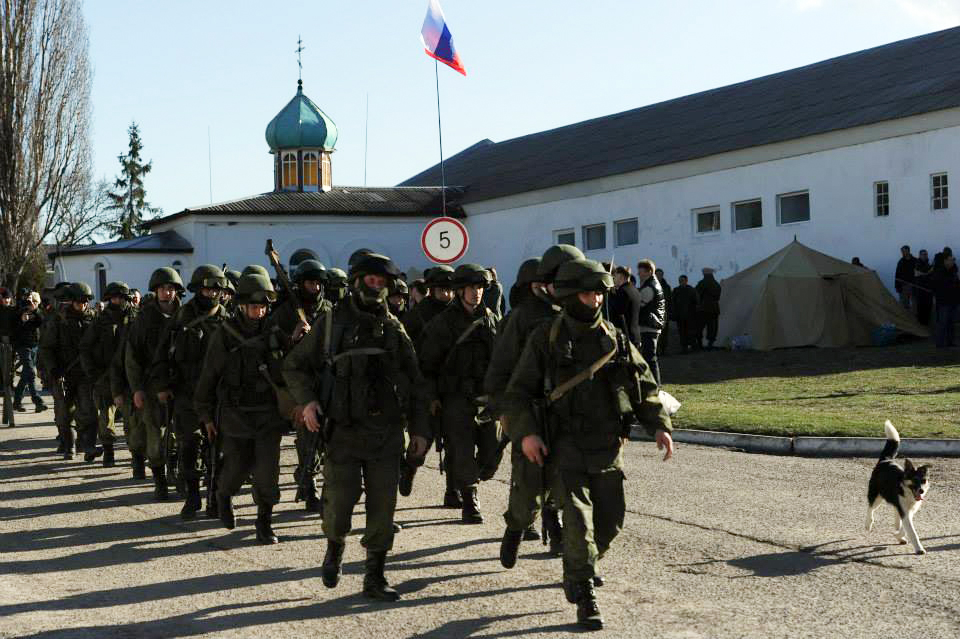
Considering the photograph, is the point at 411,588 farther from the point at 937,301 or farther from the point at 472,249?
the point at 472,249

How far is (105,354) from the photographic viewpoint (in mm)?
14086

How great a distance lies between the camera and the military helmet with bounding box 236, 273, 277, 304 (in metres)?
9.51

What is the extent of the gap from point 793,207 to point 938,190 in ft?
16.4

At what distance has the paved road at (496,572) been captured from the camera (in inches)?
255

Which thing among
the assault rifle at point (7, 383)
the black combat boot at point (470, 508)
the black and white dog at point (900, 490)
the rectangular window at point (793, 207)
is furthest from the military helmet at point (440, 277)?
the rectangular window at point (793, 207)

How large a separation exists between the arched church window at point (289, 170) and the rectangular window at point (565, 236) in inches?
558

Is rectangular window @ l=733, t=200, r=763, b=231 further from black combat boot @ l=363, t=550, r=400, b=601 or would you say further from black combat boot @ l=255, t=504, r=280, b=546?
black combat boot @ l=363, t=550, r=400, b=601

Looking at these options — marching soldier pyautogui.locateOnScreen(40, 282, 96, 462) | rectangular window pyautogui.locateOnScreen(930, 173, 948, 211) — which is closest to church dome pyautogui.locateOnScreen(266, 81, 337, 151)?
rectangular window pyautogui.locateOnScreen(930, 173, 948, 211)

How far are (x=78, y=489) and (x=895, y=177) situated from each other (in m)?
23.7

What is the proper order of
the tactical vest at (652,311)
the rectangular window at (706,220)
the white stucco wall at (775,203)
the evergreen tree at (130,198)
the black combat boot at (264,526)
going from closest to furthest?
1. the black combat boot at (264,526)
2. the tactical vest at (652,311)
3. the white stucco wall at (775,203)
4. the rectangular window at (706,220)
5. the evergreen tree at (130,198)

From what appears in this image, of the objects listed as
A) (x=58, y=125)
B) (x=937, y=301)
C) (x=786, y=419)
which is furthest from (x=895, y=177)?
(x=58, y=125)

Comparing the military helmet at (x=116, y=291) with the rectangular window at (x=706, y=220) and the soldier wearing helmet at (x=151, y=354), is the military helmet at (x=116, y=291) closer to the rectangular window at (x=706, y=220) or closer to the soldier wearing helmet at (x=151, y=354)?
the soldier wearing helmet at (x=151, y=354)

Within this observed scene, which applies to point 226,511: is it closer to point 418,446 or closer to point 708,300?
point 418,446

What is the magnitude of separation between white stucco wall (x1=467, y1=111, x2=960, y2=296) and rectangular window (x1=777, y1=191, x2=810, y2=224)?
0.63 ft
